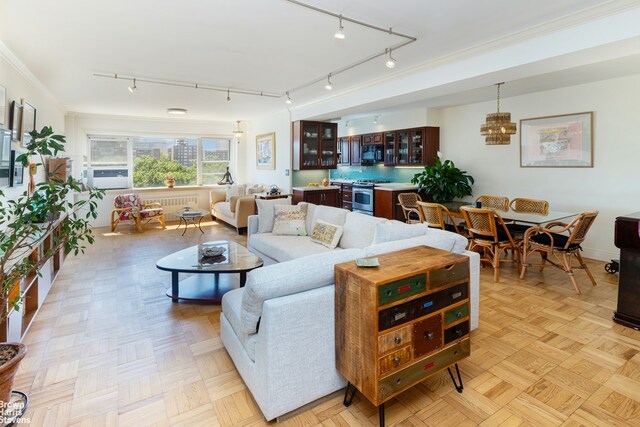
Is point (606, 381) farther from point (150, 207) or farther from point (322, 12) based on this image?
A: point (150, 207)

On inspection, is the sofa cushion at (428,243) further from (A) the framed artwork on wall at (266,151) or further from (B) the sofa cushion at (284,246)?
(A) the framed artwork on wall at (266,151)

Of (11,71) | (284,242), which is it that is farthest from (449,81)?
(11,71)

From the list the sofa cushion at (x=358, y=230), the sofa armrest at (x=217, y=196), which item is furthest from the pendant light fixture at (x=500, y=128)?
the sofa armrest at (x=217, y=196)

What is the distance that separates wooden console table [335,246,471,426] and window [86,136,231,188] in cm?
761

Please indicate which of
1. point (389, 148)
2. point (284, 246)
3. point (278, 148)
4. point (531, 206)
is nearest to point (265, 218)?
point (284, 246)

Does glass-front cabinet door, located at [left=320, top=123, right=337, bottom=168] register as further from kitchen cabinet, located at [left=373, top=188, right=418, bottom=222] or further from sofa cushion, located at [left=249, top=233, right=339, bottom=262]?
sofa cushion, located at [left=249, top=233, right=339, bottom=262]

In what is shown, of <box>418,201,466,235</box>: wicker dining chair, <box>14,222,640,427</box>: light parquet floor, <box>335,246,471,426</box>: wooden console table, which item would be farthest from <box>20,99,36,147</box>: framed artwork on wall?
<box>418,201,466,235</box>: wicker dining chair

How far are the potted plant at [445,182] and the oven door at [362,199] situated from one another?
1163 millimetres

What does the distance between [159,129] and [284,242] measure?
6.07m

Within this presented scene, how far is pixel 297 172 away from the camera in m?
7.34

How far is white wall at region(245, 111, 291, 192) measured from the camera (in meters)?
7.36

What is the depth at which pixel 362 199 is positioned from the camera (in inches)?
302

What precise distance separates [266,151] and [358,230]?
16.8ft

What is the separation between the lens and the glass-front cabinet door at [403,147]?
24.1 ft
